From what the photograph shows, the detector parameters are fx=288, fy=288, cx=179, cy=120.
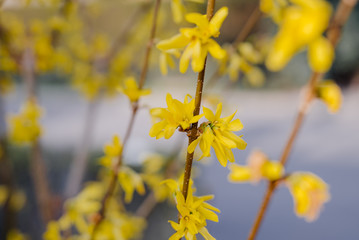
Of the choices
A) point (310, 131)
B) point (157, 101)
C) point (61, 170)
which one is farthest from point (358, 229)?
point (157, 101)

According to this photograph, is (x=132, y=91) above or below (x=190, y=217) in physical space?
above

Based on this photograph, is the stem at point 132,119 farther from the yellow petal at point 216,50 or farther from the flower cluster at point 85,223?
the yellow petal at point 216,50

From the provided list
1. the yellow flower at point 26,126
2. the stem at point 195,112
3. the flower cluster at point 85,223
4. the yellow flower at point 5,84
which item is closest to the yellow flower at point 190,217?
the stem at point 195,112

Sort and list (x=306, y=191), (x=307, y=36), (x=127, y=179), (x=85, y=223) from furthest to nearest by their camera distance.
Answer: (x=85, y=223)
(x=127, y=179)
(x=306, y=191)
(x=307, y=36)

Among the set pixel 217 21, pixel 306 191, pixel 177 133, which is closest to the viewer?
pixel 217 21

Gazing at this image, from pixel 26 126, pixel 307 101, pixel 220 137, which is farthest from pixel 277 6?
pixel 26 126

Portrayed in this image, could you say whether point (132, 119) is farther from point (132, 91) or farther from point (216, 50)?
point (216, 50)

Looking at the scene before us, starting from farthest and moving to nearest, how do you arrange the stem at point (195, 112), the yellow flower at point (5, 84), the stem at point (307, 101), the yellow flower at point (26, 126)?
the yellow flower at point (5, 84)
the yellow flower at point (26, 126)
the stem at point (307, 101)
the stem at point (195, 112)
